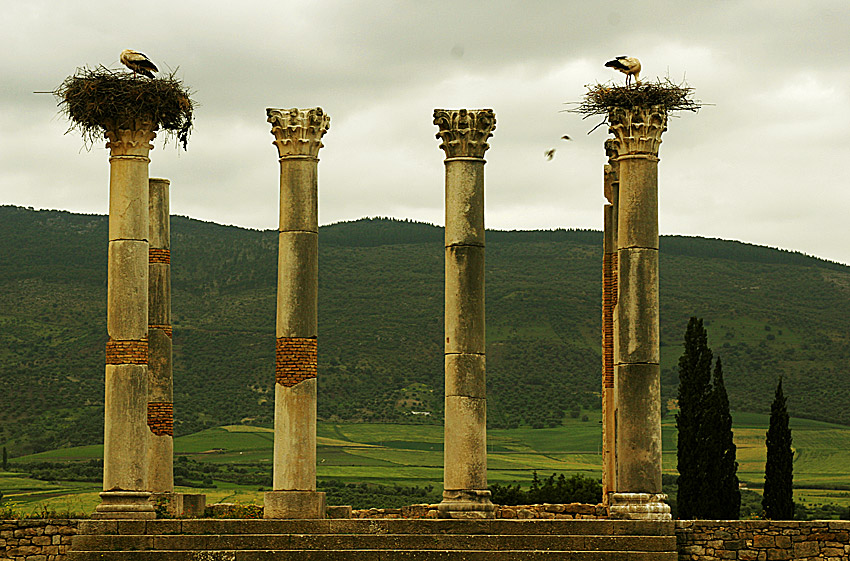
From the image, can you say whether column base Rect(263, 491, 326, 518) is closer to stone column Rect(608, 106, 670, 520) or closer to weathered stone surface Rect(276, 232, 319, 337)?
weathered stone surface Rect(276, 232, 319, 337)

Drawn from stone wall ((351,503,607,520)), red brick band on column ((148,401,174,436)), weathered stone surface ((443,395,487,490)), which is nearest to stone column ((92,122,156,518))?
red brick band on column ((148,401,174,436))

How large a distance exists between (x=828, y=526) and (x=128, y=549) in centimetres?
1599

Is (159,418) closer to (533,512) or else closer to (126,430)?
(126,430)

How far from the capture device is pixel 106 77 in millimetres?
33000

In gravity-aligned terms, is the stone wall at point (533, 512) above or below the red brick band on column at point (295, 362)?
below

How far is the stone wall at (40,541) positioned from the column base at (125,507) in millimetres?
698

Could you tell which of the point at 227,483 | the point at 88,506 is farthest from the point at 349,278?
the point at 88,506

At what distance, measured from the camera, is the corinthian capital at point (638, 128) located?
32312 millimetres

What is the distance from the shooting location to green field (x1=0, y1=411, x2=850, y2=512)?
93125 millimetres

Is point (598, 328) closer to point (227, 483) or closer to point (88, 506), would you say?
point (227, 483)

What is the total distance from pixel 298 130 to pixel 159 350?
7.95 meters

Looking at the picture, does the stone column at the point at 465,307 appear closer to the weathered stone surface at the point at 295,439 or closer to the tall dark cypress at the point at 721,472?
the weathered stone surface at the point at 295,439

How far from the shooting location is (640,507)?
3133cm

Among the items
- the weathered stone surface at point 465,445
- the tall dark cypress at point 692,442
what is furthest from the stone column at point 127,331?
the tall dark cypress at point 692,442
